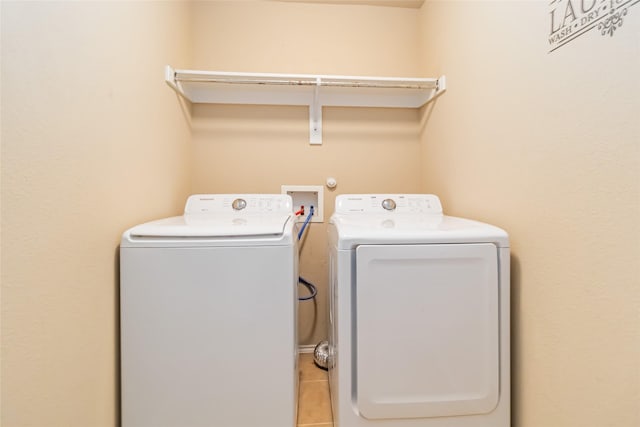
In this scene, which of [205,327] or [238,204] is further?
[238,204]

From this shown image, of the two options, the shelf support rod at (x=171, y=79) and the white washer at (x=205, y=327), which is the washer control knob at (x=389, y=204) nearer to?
the white washer at (x=205, y=327)

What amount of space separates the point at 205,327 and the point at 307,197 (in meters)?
1.01

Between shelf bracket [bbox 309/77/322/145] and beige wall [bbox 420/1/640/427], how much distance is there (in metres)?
0.85

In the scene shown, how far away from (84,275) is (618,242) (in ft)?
4.60

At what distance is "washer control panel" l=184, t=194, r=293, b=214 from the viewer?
1.44 metres

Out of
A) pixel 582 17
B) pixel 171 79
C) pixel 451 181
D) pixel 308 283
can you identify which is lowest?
pixel 308 283

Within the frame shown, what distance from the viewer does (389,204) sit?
4.79 ft

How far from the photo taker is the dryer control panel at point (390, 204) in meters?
1.44

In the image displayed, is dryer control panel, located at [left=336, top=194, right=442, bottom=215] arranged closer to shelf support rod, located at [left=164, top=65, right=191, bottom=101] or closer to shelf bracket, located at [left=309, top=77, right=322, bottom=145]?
shelf bracket, located at [left=309, top=77, right=322, bottom=145]

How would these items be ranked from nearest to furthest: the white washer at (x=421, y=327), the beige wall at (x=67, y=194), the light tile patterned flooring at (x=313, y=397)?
the beige wall at (x=67, y=194)
the white washer at (x=421, y=327)
the light tile patterned flooring at (x=313, y=397)

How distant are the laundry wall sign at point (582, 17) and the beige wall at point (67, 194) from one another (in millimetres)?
1350

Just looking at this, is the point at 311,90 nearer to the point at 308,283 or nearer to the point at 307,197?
the point at 307,197

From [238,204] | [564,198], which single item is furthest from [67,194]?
[564,198]

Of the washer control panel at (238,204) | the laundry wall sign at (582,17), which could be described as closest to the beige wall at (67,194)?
the washer control panel at (238,204)
